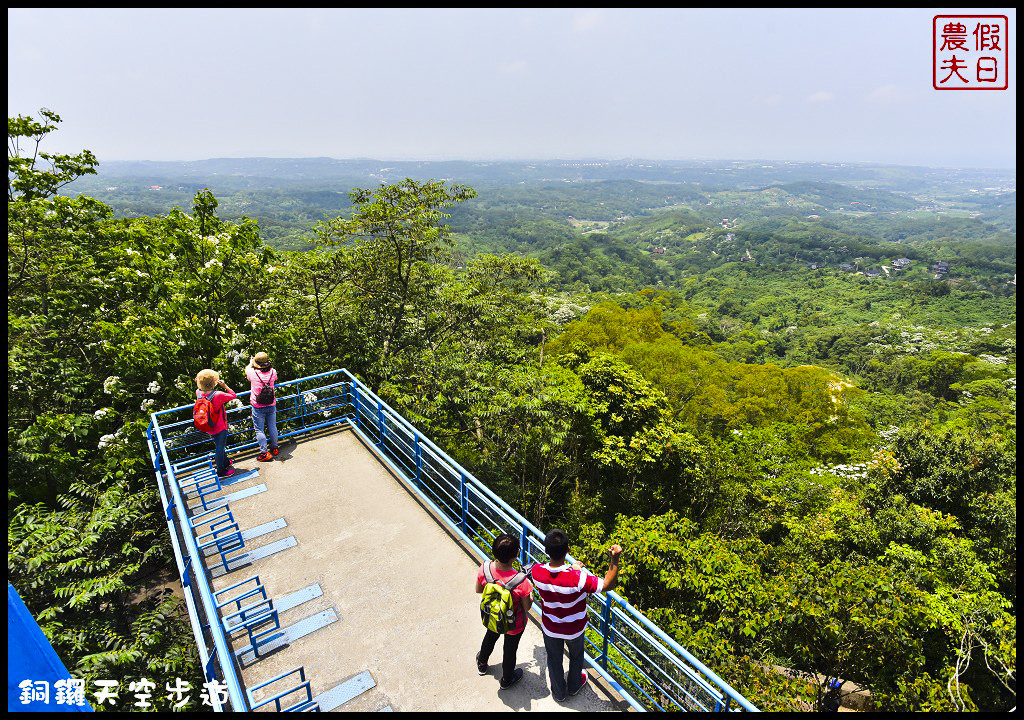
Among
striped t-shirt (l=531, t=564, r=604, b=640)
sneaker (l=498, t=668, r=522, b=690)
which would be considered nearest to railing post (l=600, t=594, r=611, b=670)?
striped t-shirt (l=531, t=564, r=604, b=640)

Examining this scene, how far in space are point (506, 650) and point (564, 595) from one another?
2.82 feet

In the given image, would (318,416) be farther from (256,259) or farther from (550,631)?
(550,631)

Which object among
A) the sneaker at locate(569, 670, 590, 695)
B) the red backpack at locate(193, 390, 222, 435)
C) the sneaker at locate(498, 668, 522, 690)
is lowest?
the sneaker at locate(569, 670, 590, 695)

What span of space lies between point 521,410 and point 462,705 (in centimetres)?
820

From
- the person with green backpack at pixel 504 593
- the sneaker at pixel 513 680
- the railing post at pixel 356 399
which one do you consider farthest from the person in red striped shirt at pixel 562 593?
the railing post at pixel 356 399

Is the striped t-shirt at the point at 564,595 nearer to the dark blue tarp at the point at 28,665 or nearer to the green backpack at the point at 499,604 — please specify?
the green backpack at the point at 499,604

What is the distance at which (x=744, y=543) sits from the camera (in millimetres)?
11531

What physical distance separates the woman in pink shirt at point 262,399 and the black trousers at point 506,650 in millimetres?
4849

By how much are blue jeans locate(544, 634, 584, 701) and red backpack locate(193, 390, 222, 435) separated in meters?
5.34

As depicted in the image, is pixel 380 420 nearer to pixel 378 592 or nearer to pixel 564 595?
pixel 378 592

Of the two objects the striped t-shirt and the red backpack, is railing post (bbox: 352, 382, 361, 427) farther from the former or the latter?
the striped t-shirt

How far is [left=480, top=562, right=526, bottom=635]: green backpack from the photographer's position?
405cm

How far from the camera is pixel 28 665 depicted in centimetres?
436

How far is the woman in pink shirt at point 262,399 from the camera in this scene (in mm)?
7465
